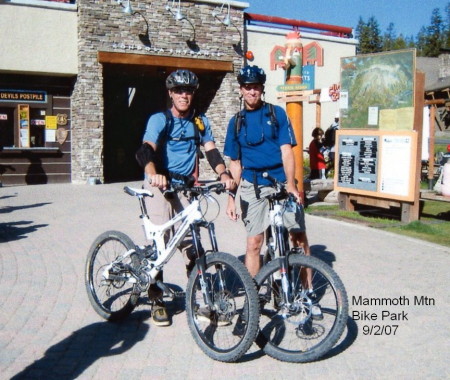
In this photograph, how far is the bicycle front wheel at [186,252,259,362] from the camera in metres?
4.12

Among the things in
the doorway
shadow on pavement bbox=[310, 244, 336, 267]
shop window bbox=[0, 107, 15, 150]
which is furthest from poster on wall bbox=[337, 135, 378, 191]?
the doorway

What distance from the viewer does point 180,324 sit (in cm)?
501

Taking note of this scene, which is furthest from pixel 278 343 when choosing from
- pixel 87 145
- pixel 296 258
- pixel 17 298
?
pixel 87 145

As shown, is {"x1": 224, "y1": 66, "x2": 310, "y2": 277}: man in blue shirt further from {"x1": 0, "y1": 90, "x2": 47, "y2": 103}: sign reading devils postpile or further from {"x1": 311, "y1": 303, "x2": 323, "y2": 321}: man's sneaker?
{"x1": 0, "y1": 90, "x2": 47, "y2": 103}: sign reading devils postpile

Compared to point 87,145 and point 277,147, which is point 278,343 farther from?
point 87,145

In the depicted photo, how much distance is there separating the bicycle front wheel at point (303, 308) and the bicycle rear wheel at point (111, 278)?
1.20 meters

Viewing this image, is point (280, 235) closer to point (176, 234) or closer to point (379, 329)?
point (176, 234)

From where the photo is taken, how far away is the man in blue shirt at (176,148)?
4.84 metres

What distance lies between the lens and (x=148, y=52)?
1817 centimetres

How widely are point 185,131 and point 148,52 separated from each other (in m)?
13.8

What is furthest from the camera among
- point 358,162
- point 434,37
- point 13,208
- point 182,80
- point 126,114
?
point 434,37

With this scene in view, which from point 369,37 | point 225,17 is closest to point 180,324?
point 225,17

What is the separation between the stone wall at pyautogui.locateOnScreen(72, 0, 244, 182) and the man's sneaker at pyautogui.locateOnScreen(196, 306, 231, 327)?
45.9 feet

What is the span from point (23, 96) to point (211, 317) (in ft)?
48.2
